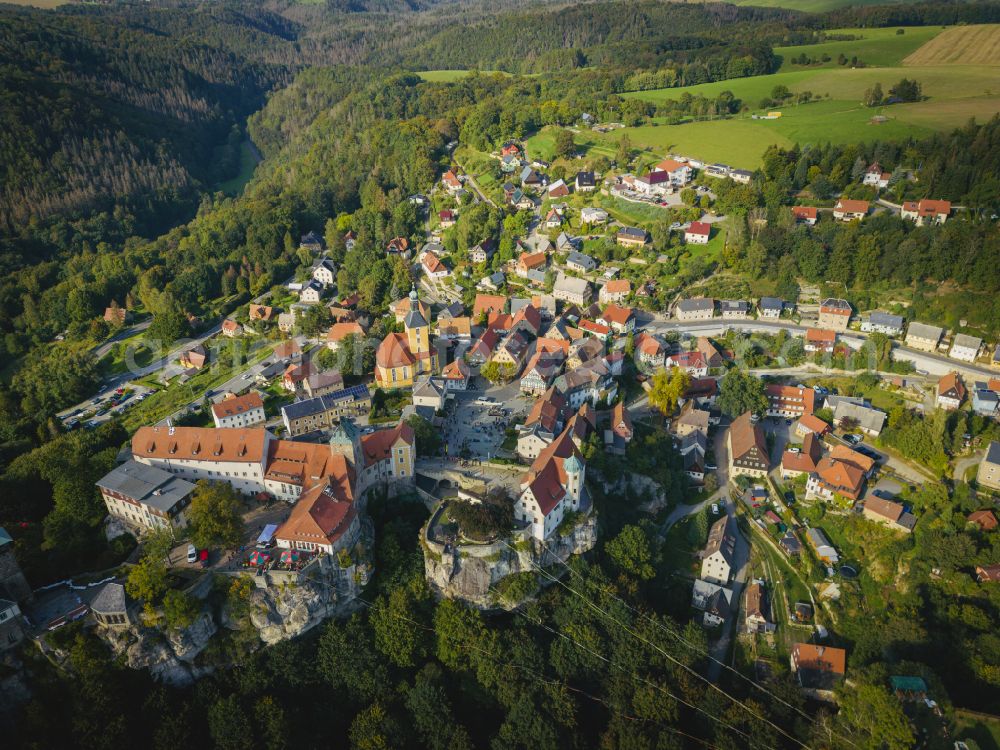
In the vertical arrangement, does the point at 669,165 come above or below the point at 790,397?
above

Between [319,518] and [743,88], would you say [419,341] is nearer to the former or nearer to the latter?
[319,518]

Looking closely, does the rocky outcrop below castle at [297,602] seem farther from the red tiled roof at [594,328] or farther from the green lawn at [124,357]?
the green lawn at [124,357]

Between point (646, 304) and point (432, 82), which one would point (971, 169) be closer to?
point (646, 304)

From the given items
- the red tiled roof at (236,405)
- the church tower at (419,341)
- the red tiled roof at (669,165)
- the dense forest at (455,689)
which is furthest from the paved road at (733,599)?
the red tiled roof at (669,165)

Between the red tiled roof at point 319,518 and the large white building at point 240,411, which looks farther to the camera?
the large white building at point 240,411

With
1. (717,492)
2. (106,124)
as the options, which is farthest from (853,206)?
(106,124)

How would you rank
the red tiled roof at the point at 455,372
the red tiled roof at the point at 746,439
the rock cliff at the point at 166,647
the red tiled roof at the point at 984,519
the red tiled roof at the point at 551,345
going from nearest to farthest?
1. the rock cliff at the point at 166,647
2. the red tiled roof at the point at 984,519
3. the red tiled roof at the point at 746,439
4. the red tiled roof at the point at 455,372
5. the red tiled roof at the point at 551,345

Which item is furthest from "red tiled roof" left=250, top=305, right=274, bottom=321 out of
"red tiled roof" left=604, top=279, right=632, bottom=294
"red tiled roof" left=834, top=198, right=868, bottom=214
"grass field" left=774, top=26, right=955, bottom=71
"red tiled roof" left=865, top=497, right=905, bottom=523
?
"grass field" left=774, top=26, right=955, bottom=71

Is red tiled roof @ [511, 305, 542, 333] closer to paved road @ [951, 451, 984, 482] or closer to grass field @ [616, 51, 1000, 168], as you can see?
paved road @ [951, 451, 984, 482]
